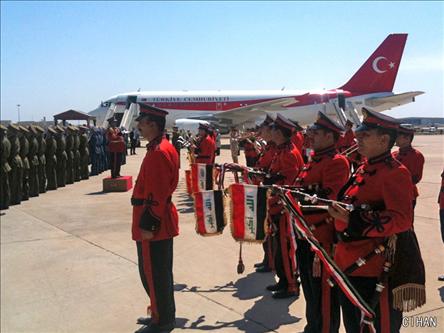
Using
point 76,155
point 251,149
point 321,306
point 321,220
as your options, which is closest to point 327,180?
point 321,220

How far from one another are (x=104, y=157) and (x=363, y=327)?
15.3 metres

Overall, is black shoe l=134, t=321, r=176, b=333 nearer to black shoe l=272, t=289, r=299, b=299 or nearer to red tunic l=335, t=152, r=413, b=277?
black shoe l=272, t=289, r=299, b=299

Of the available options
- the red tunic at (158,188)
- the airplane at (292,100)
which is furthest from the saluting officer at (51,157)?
the airplane at (292,100)

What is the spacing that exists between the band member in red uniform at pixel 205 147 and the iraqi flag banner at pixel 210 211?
5103 millimetres

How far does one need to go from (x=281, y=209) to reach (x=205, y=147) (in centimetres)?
509

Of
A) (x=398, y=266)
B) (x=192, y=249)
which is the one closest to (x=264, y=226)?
(x=398, y=266)

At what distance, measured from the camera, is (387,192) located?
2.57 meters

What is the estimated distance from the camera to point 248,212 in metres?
3.69

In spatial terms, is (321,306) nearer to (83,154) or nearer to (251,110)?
(83,154)

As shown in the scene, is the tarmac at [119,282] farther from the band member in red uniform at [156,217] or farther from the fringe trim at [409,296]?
the fringe trim at [409,296]

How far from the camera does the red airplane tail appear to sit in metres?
33.4

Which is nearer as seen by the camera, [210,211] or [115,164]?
[210,211]

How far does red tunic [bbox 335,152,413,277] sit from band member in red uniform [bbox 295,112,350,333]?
644 mm

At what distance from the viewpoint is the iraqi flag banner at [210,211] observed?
417 cm
